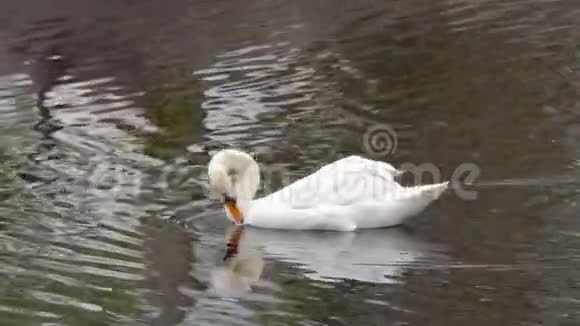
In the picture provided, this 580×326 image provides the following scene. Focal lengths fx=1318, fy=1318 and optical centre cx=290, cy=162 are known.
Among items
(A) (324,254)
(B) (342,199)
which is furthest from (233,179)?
(A) (324,254)

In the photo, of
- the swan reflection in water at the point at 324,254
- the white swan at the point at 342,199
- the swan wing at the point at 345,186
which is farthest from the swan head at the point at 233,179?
the swan wing at the point at 345,186

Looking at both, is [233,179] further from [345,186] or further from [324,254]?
[324,254]

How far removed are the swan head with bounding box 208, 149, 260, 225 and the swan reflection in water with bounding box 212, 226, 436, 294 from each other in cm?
15

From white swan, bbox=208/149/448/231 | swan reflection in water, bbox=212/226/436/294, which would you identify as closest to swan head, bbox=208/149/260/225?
white swan, bbox=208/149/448/231

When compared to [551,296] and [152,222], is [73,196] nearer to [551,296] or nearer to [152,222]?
[152,222]

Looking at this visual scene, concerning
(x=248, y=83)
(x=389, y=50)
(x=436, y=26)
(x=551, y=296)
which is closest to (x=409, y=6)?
(x=436, y=26)

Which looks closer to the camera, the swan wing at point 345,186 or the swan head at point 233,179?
the swan wing at point 345,186

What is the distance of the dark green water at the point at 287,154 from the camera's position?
7.20 metres

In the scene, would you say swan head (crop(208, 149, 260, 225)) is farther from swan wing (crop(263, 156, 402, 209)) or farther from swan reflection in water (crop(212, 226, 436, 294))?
swan wing (crop(263, 156, 402, 209))

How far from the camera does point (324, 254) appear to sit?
26.2 feet

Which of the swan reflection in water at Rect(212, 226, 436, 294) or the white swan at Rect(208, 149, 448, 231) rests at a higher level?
the white swan at Rect(208, 149, 448, 231)

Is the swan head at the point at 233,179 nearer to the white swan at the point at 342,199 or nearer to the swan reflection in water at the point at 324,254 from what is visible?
the white swan at the point at 342,199

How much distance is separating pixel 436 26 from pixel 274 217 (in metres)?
7.30

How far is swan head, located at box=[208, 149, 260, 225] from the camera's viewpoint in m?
8.55
